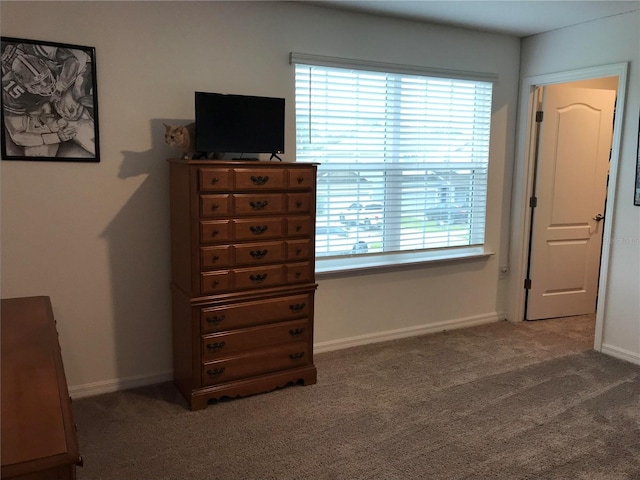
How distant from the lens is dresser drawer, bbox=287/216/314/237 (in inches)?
118

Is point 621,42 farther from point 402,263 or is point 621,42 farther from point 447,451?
point 447,451

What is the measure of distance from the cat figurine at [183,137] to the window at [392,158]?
818 mm

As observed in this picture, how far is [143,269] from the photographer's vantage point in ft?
10.3

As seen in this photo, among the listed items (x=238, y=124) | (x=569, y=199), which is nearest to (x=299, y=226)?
(x=238, y=124)

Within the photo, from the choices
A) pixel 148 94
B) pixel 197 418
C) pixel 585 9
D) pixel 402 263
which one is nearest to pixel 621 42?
pixel 585 9

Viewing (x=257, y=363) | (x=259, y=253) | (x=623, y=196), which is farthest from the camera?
(x=623, y=196)

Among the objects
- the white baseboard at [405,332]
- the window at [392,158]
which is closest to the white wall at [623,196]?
the window at [392,158]

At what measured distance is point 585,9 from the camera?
3.46 meters

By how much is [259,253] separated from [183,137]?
2.46 ft

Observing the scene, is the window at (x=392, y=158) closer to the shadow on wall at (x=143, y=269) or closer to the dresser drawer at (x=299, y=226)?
the dresser drawer at (x=299, y=226)

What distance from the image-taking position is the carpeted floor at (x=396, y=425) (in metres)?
2.38

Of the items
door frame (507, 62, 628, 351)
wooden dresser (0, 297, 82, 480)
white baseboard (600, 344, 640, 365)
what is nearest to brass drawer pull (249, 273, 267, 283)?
wooden dresser (0, 297, 82, 480)

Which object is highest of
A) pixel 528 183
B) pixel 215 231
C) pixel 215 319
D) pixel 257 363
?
pixel 528 183

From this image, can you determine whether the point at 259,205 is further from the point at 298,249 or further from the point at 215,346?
the point at 215,346
